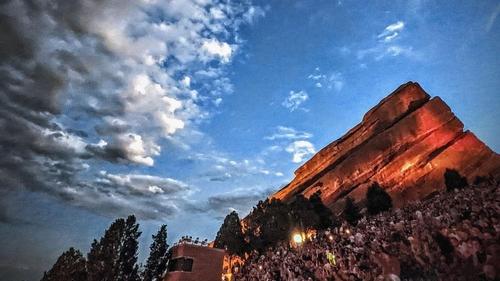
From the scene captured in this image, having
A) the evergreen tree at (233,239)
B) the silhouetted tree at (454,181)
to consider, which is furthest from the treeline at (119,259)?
the silhouetted tree at (454,181)

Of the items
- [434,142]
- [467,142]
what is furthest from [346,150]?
[467,142]

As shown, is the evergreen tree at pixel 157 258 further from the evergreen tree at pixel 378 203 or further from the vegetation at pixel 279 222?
the evergreen tree at pixel 378 203

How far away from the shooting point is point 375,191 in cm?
4306

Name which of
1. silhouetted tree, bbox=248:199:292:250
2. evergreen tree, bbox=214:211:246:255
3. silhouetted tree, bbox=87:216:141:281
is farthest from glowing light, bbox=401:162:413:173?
silhouetted tree, bbox=87:216:141:281

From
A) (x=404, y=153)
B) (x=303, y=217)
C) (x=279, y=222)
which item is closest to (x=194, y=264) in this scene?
(x=279, y=222)

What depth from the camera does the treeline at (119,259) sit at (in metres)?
36.1

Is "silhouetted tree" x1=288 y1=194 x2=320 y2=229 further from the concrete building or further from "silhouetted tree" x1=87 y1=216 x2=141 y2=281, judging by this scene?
"silhouetted tree" x1=87 y1=216 x2=141 y2=281

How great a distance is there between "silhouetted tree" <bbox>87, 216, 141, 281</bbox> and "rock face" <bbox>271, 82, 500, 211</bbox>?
35.3 meters

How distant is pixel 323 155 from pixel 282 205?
35.5m

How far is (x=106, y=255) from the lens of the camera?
37.0 metres

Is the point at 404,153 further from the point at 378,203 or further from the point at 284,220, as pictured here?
the point at 284,220

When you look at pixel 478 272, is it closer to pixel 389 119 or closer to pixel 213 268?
pixel 213 268

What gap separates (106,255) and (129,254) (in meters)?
3.13

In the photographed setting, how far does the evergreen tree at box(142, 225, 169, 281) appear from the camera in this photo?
4078 cm
